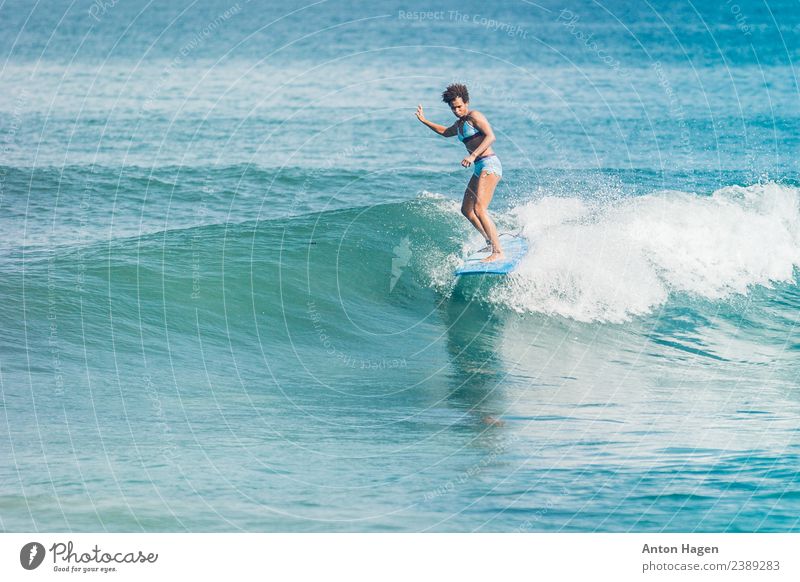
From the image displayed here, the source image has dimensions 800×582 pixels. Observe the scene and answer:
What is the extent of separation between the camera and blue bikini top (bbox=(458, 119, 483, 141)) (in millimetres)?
13719

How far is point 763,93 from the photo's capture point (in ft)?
115

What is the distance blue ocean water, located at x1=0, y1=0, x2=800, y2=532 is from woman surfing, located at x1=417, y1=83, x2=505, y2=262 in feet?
6.41

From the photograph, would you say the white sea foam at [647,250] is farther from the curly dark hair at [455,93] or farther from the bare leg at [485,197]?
the curly dark hair at [455,93]

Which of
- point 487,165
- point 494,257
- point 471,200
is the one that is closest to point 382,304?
point 494,257

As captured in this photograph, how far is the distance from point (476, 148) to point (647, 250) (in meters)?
5.27

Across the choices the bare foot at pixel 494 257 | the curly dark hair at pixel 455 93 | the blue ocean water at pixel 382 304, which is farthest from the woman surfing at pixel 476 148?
the blue ocean water at pixel 382 304

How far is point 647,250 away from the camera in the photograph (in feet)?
57.9

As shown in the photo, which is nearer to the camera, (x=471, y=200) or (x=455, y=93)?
(x=455, y=93)

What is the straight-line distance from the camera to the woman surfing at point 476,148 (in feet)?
43.7

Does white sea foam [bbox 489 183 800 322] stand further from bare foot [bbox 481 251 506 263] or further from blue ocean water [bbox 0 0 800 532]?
bare foot [bbox 481 251 506 263]

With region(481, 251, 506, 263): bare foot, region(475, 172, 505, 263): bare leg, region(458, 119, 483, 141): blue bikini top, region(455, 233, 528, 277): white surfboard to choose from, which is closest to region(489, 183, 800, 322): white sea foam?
region(455, 233, 528, 277): white surfboard

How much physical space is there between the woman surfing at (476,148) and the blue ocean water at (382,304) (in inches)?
77.0

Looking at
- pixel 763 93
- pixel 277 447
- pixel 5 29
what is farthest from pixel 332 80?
pixel 277 447

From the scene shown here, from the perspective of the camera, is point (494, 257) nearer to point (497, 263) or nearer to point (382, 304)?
point (497, 263)
